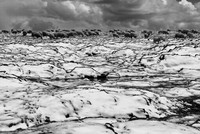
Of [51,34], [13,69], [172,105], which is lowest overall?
[172,105]

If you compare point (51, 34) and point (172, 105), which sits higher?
point (51, 34)

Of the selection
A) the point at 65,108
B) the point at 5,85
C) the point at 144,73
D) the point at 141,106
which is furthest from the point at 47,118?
the point at 144,73

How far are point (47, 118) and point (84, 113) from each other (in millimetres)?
1202

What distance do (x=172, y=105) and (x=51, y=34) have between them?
46360 millimetres

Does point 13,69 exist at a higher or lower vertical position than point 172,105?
higher

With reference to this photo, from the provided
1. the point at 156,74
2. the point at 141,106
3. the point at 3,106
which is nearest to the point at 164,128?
the point at 141,106

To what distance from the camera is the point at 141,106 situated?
944cm

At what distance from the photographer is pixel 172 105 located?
10.2 meters

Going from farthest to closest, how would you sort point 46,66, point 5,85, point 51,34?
point 51,34 < point 46,66 < point 5,85

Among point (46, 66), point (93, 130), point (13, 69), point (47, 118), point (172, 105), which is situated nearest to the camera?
point (93, 130)

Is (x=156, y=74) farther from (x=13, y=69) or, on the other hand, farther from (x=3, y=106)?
(x=3, y=106)

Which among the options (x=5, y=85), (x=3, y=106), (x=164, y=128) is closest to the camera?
(x=164, y=128)

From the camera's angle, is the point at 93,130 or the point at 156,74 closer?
the point at 93,130

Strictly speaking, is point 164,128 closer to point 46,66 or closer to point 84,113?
point 84,113
